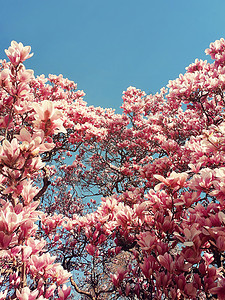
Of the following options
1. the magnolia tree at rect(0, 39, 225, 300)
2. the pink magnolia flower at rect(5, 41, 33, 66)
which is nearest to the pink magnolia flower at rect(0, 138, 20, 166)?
the magnolia tree at rect(0, 39, 225, 300)

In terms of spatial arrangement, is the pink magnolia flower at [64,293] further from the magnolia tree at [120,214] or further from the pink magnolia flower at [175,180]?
the pink magnolia flower at [175,180]

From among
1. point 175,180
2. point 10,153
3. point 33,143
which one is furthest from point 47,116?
point 175,180

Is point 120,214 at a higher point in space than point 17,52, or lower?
lower

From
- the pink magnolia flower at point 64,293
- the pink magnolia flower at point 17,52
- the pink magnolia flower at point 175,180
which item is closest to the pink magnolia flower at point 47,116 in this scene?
the pink magnolia flower at point 17,52

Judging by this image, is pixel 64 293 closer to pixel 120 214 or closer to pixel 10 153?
pixel 120 214

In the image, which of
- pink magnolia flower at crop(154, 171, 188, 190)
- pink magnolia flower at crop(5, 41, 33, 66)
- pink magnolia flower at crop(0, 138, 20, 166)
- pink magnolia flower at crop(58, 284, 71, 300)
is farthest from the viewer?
pink magnolia flower at crop(154, 171, 188, 190)

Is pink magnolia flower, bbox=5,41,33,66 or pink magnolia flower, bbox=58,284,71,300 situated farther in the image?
pink magnolia flower, bbox=58,284,71,300

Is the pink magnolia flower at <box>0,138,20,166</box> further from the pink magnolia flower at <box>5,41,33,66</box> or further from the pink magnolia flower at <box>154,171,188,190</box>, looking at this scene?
the pink magnolia flower at <box>154,171,188,190</box>

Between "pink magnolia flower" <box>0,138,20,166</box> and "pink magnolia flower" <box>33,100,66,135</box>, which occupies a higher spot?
"pink magnolia flower" <box>33,100,66,135</box>

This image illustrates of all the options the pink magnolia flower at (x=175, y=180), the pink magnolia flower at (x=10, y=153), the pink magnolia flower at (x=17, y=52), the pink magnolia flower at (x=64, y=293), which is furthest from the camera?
the pink magnolia flower at (x=175, y=180)

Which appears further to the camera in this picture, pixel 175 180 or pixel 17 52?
pixel 175 180

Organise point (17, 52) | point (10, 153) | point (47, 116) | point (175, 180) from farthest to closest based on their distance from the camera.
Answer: point (175, 180) < point (17, 52) < point (47, 116) < point (10, 153)

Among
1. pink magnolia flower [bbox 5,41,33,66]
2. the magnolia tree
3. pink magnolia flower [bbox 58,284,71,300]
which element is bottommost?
pink magnolia flower [bbox 58,284,71,300]

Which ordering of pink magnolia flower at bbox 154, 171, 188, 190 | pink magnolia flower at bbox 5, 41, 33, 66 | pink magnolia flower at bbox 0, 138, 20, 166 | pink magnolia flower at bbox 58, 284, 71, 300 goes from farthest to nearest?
pink magnolia flower at bbox 154, 171, 188, 190
pink magnolia flower at bbox 58, 284, 71, 300
pink magnolia flower at bbox 5, 41, 33, 66
pink magnolia flower at bbox 0, 138, 20, 166
